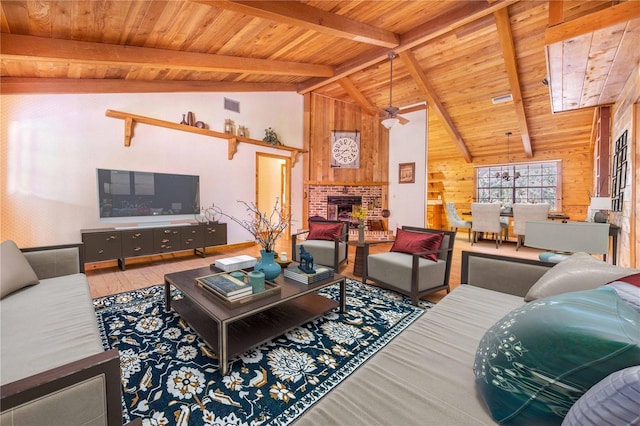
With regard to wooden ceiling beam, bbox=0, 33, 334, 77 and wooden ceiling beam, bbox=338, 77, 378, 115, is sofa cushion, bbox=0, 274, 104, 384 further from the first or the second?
wooden ceiling beam, bbox=338, 77, 378, 115

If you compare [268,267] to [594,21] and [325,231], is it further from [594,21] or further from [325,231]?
[594,21]

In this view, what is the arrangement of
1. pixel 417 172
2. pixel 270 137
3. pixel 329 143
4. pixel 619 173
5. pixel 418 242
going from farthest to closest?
pixel 329 143 < pixel 417 172 < pixel 270 137 < pixel 619 173 < pixel 418 242

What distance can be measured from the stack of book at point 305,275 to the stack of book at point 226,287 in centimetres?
46

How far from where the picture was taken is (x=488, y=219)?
5.95 metres

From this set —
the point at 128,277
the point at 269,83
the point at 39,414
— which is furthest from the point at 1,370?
the point at 269,83

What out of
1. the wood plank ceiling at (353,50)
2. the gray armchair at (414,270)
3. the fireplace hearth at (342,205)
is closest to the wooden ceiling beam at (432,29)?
the wood plank ceiling at (353,50)

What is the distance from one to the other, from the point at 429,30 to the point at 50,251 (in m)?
4.92

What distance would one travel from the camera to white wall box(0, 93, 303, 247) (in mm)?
3240

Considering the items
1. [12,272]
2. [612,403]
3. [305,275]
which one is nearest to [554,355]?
[612,403]

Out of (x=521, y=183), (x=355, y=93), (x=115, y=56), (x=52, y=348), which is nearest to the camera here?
(x=52, y=348)

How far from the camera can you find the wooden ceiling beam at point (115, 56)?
2.59 meters

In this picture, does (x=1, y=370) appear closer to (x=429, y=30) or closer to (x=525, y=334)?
(x=525, y=334)

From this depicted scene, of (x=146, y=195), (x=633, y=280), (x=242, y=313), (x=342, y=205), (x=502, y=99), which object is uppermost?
(x=502, y=99)

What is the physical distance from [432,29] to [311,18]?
1.78m
